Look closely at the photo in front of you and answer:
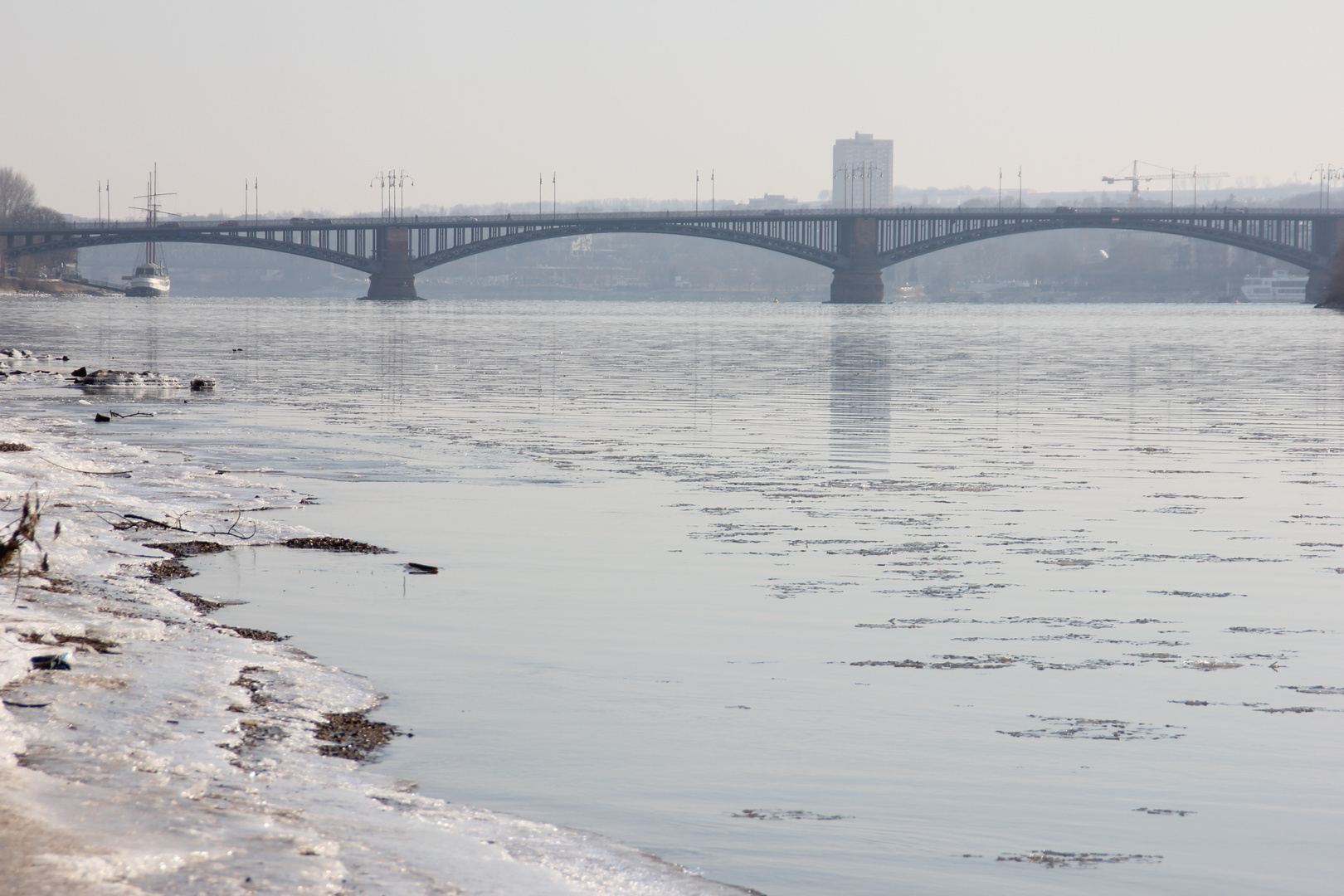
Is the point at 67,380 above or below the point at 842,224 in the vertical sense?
below

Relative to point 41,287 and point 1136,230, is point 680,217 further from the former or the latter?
point 41,287

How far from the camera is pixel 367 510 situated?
1401cm

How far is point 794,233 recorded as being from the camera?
184 m

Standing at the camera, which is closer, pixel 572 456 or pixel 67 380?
pixel 572 456

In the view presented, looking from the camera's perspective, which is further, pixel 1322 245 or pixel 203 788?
pixel 1322 245

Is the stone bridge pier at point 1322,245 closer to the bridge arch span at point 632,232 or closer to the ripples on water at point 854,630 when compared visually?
the bridge arch span at point 632,232

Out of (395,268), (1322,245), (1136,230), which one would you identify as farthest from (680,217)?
(1322,245)

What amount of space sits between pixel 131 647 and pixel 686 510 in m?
6.87

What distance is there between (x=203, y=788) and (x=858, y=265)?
559 feet

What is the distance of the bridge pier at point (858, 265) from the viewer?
17212 centimetres

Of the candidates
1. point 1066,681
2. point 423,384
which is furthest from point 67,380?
point 1066,681

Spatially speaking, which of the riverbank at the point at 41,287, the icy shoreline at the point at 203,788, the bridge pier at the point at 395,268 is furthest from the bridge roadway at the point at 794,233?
the icy shoreline at the point at 203,788

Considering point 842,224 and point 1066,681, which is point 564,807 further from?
point 842,224

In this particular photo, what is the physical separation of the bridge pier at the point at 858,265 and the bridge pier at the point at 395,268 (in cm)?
4745
